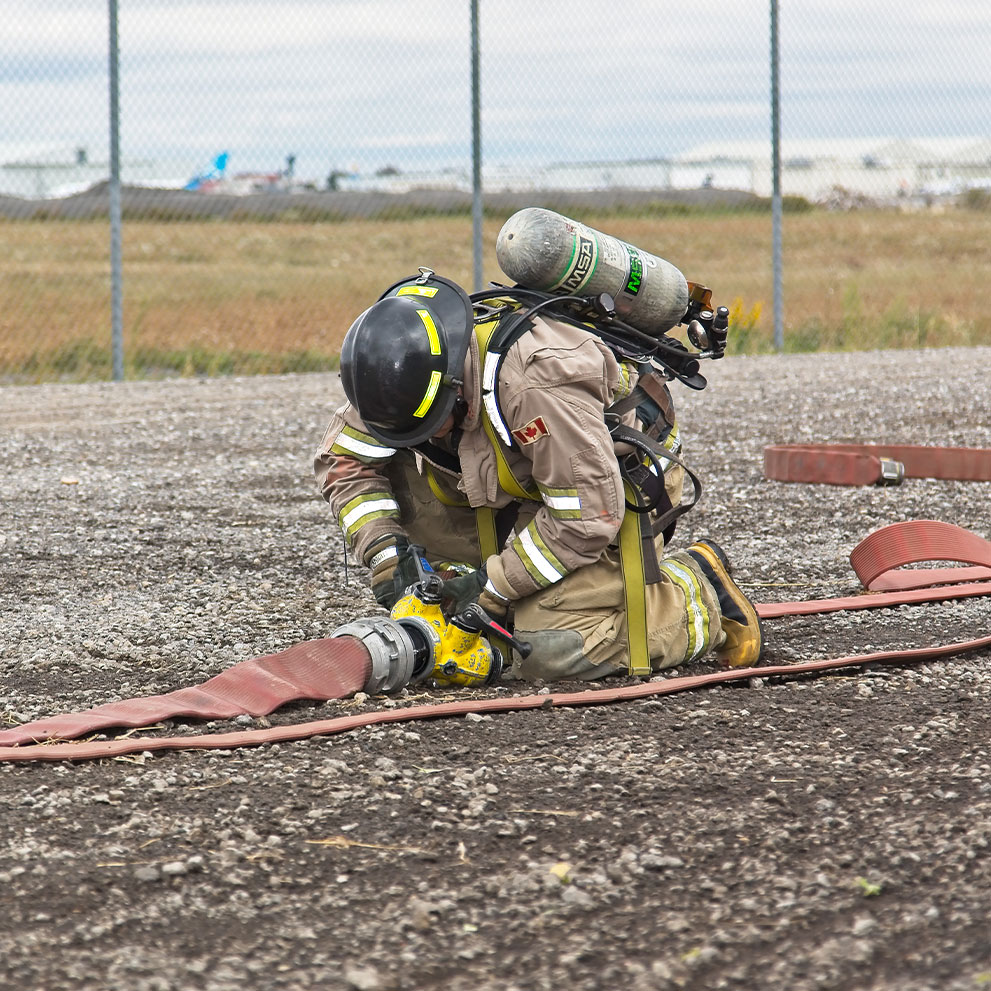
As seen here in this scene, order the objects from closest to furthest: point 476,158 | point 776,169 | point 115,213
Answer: point 115,213 < point 476,158 < point 776,169

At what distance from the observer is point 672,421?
396 cm

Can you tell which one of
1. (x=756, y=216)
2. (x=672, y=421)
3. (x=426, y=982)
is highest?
(x=756, y=216)

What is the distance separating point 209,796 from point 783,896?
1.20m

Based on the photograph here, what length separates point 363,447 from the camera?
3.98m

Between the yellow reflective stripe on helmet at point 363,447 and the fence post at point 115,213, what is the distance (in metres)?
6.59

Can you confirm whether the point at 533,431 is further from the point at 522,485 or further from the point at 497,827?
the point at 497,827

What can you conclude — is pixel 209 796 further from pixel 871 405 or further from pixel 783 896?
pixel 871 405

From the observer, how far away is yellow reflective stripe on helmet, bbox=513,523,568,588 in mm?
3570

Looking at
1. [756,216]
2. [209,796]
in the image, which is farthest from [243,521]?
[756,216]

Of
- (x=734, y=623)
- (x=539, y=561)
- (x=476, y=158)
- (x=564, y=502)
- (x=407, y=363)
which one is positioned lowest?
(x=734, y=623)

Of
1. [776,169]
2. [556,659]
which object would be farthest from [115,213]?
[556,659]

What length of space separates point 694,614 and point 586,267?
1.02m

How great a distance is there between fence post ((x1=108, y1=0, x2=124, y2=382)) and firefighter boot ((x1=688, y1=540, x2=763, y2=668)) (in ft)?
23.4

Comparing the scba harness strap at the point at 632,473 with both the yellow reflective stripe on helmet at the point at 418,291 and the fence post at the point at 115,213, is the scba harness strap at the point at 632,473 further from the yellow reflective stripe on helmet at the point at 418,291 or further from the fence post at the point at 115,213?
the fence post at the point at 115,213
